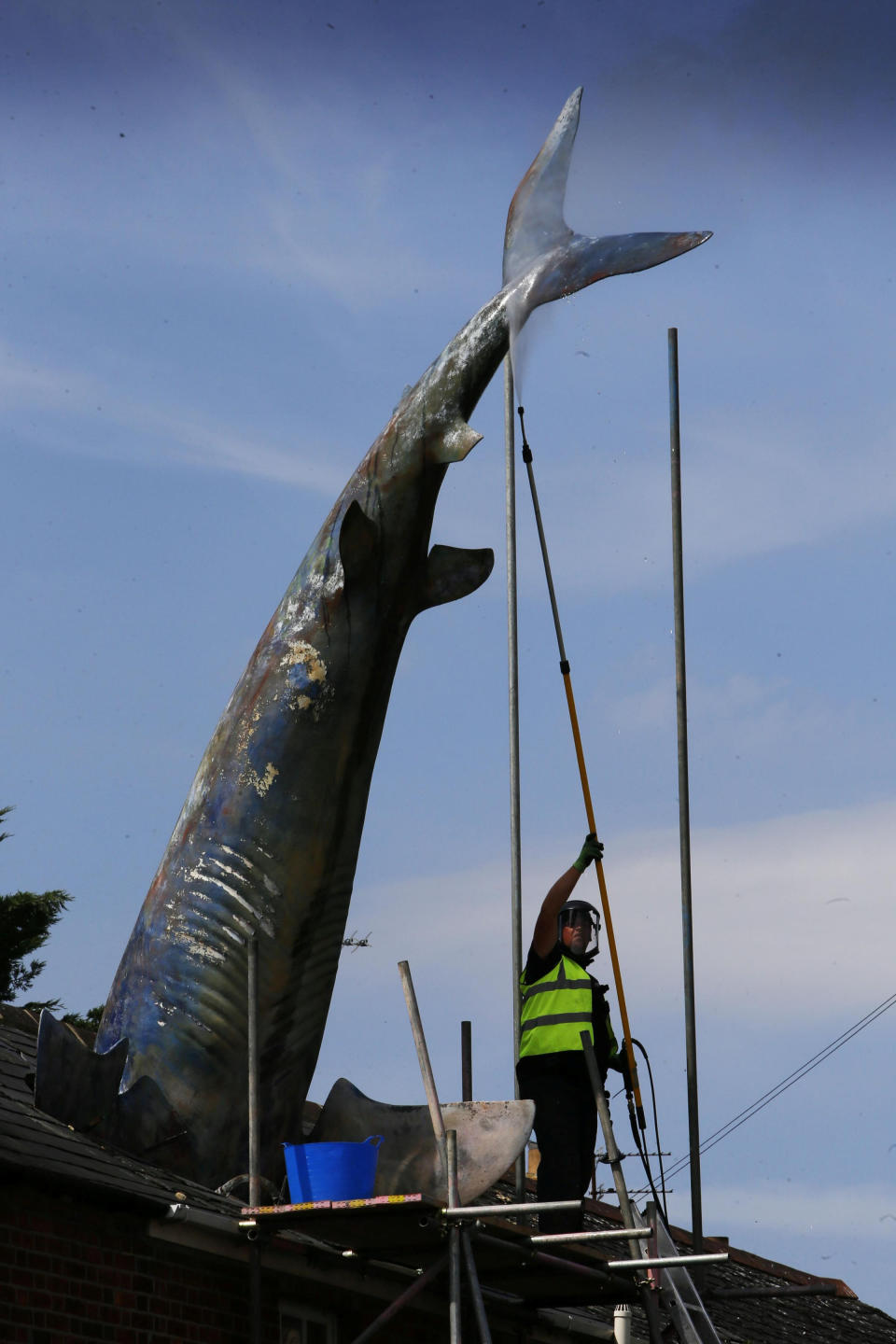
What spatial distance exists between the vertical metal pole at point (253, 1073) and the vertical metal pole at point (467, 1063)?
3.75m

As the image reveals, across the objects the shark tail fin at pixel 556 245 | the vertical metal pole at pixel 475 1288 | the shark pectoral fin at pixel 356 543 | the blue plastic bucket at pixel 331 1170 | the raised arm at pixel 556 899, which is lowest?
the vertical metal pole at pixel 475 1288

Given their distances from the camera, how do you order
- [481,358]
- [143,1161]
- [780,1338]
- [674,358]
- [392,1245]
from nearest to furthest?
[392,1245] → [143,1161] → [481,358] → [674,358] → [780,1338]

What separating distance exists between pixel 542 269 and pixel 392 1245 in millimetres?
5100

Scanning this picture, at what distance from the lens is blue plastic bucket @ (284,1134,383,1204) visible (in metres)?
8.94

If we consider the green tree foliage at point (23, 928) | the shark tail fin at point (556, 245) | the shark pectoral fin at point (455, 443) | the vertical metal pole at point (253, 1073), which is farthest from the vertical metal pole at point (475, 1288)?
the green tree foliage at point (23, 928)

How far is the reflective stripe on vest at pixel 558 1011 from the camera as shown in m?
10.1

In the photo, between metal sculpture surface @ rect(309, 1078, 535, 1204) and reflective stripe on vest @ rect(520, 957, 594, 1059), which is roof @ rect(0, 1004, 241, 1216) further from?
reflective stripe on vest @ rect(520, 957, 594, 1059)

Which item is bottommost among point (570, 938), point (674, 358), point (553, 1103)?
point (553, 1103)

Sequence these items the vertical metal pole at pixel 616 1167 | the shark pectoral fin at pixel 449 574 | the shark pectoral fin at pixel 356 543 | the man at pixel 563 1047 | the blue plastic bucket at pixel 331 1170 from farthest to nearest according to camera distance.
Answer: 1. the shark pectoral fin at pixel 449 574
2. the shark pectoral fin at pixel 356 543
3. the man at pixel 563 1047
4. the vertical metal pole at pixel 616 1167
5. the blue plastic bucket at pixel 331 1170

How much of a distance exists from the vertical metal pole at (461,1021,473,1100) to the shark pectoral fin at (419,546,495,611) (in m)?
3.76

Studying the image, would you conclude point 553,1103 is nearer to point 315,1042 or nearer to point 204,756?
point 315,1042

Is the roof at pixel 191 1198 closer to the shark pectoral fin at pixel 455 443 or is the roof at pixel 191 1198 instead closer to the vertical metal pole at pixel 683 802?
the vertical metal pole at pixel 683 802

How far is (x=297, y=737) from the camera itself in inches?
419

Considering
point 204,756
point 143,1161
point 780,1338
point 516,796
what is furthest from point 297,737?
point 780,1338
